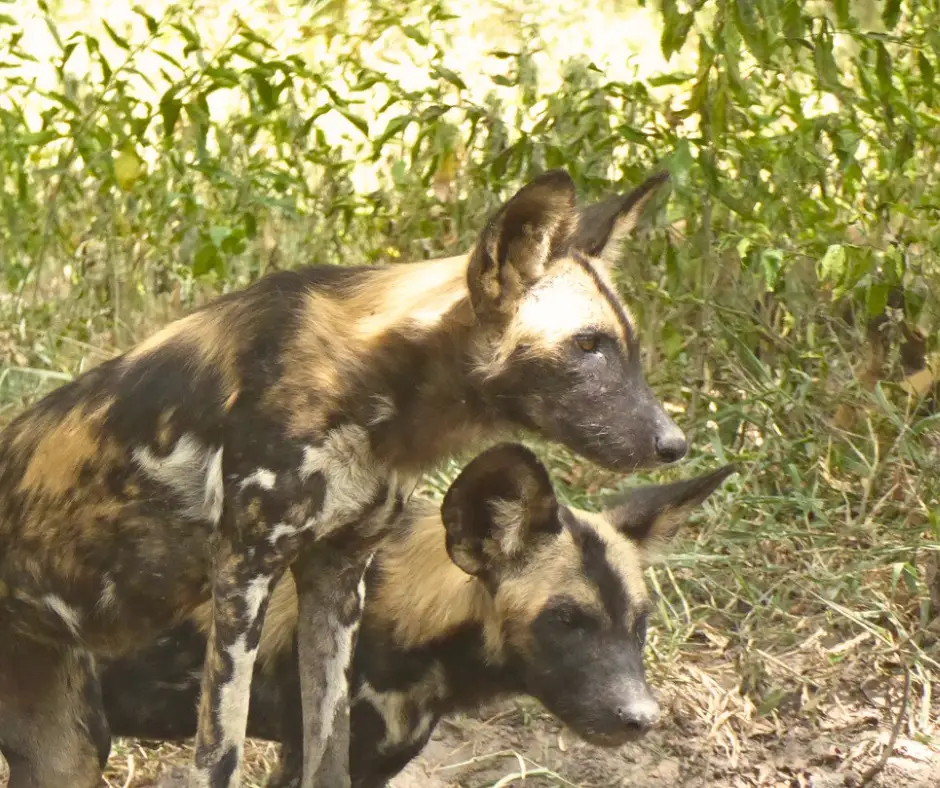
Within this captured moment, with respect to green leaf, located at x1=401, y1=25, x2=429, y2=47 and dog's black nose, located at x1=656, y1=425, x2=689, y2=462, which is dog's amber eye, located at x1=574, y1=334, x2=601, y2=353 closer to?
dog's black nose, located at x1=656, y1=425, x2=689, y2=462

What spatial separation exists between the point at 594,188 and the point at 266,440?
73.5 inches

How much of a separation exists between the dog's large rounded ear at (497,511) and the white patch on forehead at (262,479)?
0.44 m

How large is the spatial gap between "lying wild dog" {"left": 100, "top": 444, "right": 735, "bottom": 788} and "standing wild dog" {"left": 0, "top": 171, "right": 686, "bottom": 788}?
0.12 meters

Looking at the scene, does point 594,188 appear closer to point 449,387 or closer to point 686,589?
point 686,589

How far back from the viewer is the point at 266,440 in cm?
263

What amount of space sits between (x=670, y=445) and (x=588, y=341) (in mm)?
238

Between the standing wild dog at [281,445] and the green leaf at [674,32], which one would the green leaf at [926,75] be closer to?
the green leaf at [674,32]

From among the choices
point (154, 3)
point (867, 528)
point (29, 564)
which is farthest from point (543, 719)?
point (154, 3)

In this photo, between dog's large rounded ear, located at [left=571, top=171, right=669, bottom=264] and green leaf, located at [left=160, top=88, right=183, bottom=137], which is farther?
green leaf, located at [left=160, top=88, right=183, bottom=137]

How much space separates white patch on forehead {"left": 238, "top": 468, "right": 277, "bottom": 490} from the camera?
2631 mm

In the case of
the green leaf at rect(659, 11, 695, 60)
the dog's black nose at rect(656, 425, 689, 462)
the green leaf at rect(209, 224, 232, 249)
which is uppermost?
the green leaf at rect(659, 11, 695, 60)

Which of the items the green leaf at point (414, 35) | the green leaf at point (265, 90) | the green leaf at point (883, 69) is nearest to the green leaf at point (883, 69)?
the green leaf at point (883, 69)

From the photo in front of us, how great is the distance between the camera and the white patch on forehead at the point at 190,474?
2.74 metres

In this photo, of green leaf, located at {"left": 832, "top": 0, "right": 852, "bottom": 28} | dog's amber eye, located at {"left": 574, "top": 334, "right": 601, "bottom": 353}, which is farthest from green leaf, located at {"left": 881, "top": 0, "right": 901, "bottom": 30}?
dog's amber eye, located at {"left": 574, "top": 334, "right": 601, "bottom": 353}
